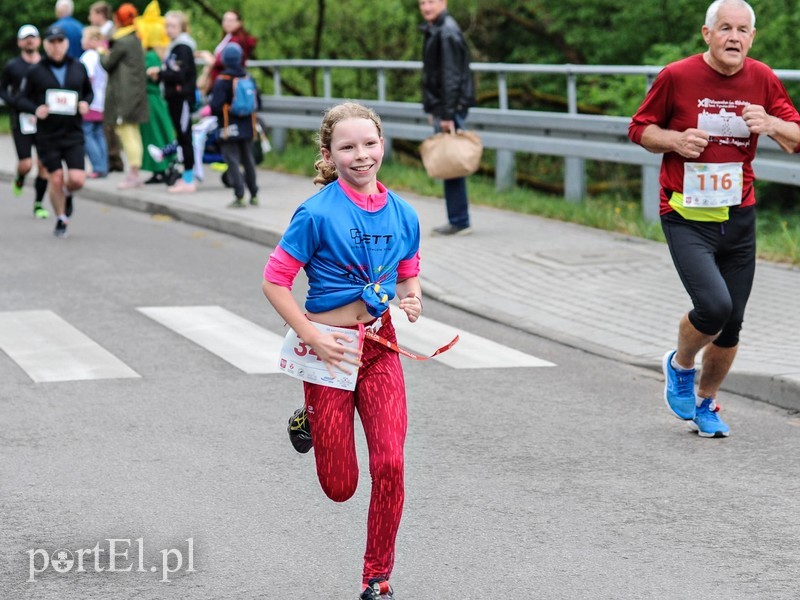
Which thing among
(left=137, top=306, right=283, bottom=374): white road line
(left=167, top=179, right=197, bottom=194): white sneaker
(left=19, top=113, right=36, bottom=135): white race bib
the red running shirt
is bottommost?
(left=167, top=179, right=197, bottom=194): white sneaker

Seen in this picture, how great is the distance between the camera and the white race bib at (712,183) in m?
7.10

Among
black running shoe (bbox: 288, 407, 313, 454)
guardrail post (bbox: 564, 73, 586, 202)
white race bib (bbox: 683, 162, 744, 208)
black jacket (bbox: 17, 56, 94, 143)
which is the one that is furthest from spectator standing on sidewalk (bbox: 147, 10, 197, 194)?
black running shoe (bbox: 288, 407, 313, 454)

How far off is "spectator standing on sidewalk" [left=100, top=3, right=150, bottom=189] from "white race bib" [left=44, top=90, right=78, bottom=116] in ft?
13.4

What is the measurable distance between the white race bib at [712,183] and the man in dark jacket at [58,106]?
834 centimetres

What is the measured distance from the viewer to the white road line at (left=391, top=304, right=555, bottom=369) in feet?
30.6

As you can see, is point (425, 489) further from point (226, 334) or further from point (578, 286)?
point (578, 286)

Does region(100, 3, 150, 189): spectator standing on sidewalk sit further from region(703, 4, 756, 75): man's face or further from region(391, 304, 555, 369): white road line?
region(703, 4, 756, 75): man's face

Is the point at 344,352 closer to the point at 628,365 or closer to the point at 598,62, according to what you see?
the point at 628,365

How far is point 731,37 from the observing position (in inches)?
275

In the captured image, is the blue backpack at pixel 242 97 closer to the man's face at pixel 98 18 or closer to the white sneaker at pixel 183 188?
the white sneaker at pixel 183 188

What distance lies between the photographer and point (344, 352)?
15.7 feet

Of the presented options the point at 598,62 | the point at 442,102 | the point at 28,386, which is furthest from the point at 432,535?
the point at 598,62

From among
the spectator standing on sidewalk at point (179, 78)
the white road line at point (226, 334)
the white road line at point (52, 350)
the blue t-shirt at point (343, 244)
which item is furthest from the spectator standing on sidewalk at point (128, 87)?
the blue t-shirt at point (343, 244)

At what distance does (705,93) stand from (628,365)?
259cm
